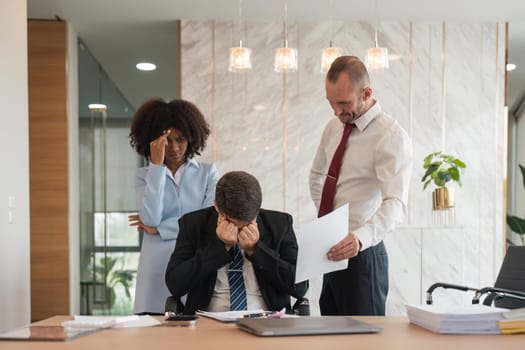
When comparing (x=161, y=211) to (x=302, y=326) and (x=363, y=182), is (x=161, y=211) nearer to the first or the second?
(x=363, y=182)

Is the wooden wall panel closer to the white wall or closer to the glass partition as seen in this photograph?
the glass partition

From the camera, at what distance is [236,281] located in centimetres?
254

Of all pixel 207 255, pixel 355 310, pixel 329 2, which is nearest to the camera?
pixel 207 255

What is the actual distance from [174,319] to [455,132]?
5.08m

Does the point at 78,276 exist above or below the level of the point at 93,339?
below

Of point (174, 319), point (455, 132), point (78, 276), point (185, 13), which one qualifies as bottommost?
point (78, 276)

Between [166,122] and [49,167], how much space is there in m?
3.73

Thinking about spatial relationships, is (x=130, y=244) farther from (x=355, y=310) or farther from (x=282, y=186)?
(x=355, y=310)

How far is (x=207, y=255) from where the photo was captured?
2459mm

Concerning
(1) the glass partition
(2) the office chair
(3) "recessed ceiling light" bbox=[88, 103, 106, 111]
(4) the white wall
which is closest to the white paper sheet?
(2) the office chair

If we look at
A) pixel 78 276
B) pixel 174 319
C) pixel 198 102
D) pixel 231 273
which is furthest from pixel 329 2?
pixel 174 319

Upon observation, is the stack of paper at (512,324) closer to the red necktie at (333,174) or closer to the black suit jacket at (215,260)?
the black suit jacket at (215,260)

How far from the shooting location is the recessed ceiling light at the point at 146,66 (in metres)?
8.20

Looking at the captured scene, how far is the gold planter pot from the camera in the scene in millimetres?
6102
